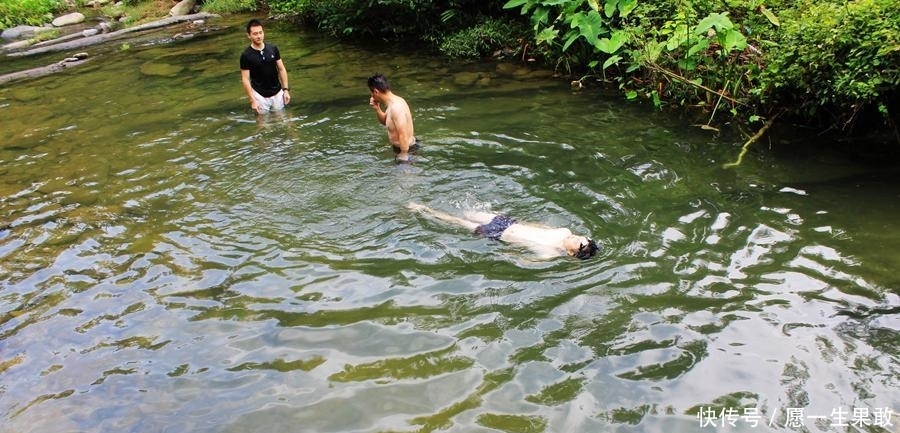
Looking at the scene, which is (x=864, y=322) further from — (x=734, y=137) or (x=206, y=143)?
(x=206, y=143)

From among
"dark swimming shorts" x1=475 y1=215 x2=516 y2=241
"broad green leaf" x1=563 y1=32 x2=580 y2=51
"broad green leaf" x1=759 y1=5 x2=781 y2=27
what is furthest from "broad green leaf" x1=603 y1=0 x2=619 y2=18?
"dark swimming shorts" x1=475 y1=215 x2=516 y2=241

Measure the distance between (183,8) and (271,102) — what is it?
44.4 feet

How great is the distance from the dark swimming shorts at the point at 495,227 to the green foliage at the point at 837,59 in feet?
12.3

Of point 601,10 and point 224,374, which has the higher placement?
point 601,10

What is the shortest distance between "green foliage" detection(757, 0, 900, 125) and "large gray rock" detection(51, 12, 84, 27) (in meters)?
21.3

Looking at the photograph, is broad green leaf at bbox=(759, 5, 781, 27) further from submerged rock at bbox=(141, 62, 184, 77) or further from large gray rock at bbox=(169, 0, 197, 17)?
large gray rock at bbox=(169, 0, 197, 17)

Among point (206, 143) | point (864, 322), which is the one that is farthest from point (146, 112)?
point (864, 322)

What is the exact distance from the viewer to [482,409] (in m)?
3.76

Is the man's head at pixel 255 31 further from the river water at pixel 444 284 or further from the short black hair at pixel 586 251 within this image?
the short black hair at pixel 586 251

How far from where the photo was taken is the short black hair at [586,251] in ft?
17.1

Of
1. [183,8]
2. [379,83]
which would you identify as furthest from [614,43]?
[183,8]

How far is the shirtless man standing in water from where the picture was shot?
283 inches

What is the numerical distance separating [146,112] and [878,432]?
1049cm

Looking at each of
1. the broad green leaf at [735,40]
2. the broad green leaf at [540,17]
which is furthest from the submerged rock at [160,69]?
the broad green leaf at [735,40]
